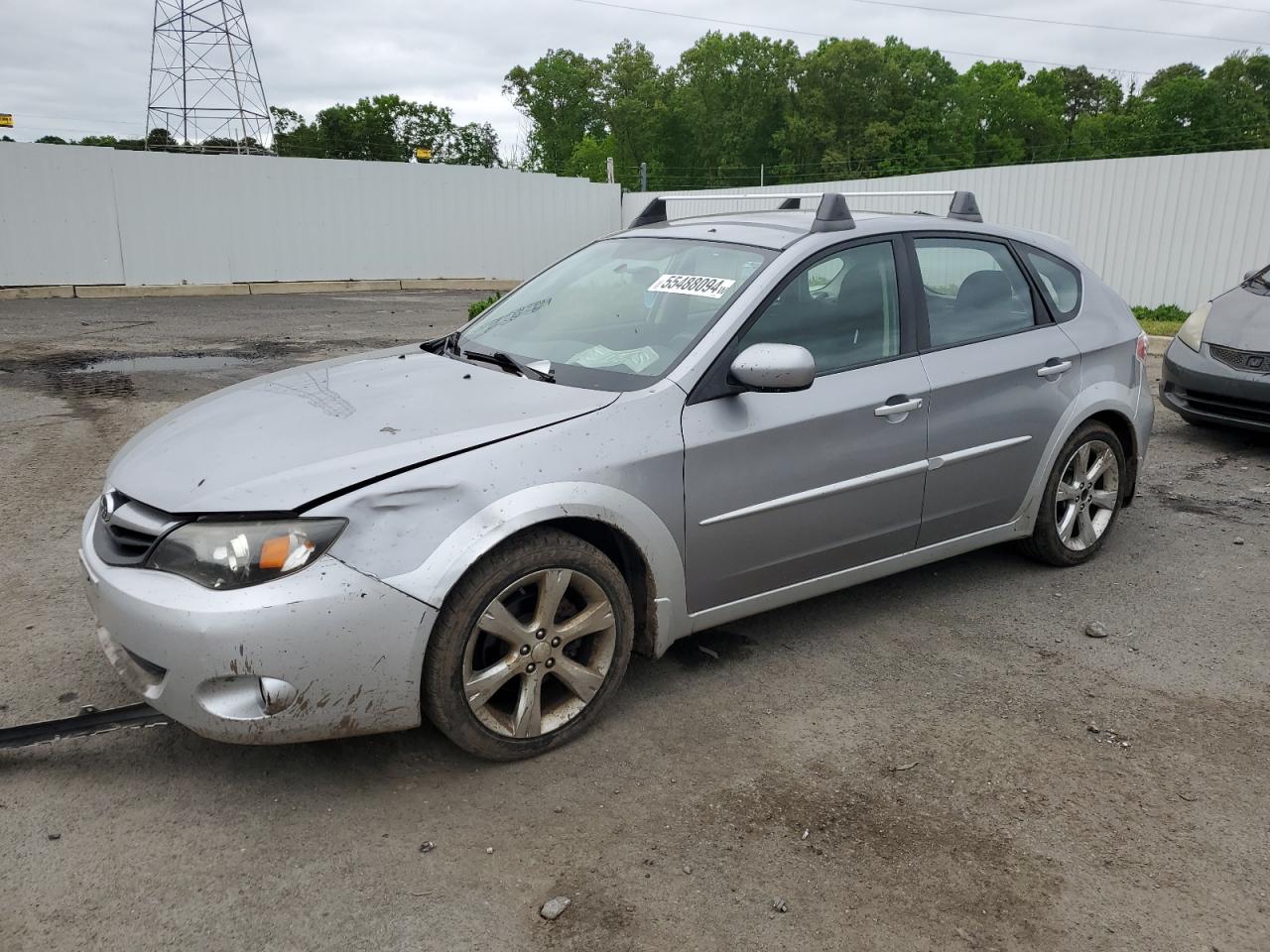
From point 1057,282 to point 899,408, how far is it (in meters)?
1.48

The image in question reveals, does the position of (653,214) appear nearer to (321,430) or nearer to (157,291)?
(321,430)

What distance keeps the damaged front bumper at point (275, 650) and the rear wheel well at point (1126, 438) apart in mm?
3553

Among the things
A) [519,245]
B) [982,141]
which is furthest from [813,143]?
[519,245]

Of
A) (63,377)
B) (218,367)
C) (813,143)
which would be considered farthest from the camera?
(813,143)

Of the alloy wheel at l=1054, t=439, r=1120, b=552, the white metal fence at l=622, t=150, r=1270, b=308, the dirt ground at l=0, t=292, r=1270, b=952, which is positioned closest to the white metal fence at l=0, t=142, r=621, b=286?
the white metal fence at l=622, t=150, r=1270, b=308

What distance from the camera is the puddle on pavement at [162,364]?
9.81 m

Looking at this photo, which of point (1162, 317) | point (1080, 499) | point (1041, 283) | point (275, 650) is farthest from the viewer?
point (1162, 317)

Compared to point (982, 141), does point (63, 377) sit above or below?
below

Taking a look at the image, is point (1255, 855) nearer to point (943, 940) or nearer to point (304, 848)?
point (943, 940)

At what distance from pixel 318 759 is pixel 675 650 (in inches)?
57.5

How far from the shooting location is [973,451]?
14.3ft

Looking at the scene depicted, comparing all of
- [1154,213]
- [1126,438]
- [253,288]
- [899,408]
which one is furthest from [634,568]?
[253,288]

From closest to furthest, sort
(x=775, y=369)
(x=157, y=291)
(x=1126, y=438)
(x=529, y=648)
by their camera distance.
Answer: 1. (x=529, y=648)
2. (x=775, y=369)
3. (x=1126, y=438)
4. (x=157, y=291)

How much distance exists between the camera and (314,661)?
9.38 ft
